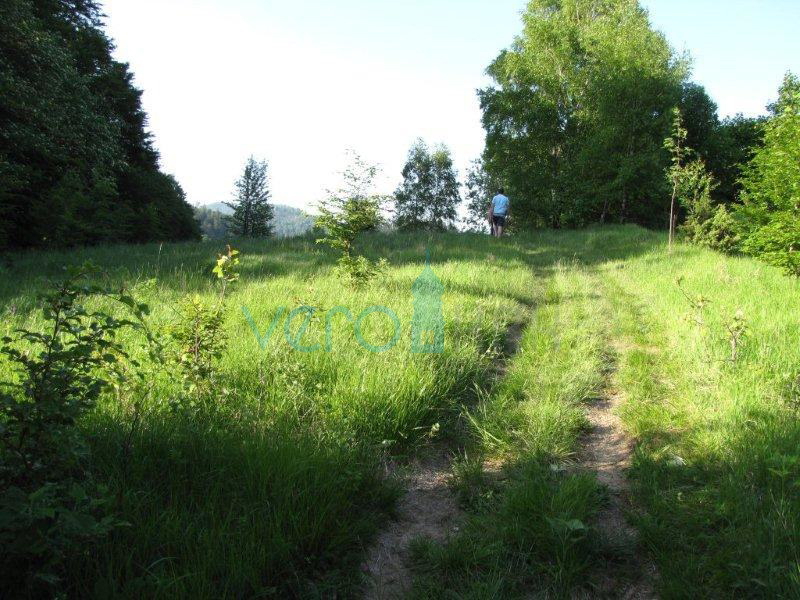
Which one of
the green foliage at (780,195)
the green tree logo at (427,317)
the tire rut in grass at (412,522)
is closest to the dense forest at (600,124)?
the green foliage at (780,195)

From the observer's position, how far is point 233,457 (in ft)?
8.95

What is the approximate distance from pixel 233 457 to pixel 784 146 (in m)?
11.8

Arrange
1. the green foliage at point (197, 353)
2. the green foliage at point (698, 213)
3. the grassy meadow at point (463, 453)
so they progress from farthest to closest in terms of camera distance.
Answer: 1. the green foliage at point (698, 213)
2. the green foliage at point (197, 353)
3. the grassy meadow at point (463, 453)

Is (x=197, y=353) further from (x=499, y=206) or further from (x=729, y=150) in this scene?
(x=729, y=150)

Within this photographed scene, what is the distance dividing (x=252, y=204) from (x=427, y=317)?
58.6 m

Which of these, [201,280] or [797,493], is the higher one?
[201,280]

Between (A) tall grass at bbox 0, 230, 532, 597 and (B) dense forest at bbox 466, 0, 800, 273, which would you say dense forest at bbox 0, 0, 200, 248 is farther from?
(B) dense forest at bbox 466, 0, 800, 273

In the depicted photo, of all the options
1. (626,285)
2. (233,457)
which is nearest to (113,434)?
(233,457)

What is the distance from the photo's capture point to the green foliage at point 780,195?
8.96 m

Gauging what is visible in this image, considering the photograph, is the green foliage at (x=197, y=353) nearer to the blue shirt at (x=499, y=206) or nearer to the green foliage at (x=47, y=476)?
the green foliage at (x=47, y=476)

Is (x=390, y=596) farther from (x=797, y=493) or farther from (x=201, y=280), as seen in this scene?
(x=201, y=280)

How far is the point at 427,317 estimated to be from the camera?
223 inches

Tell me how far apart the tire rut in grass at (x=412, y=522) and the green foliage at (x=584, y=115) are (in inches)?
885

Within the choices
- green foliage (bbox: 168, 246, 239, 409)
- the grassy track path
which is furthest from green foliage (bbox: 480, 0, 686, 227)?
green foliage (bbox: 168, 246, 239, 409)
